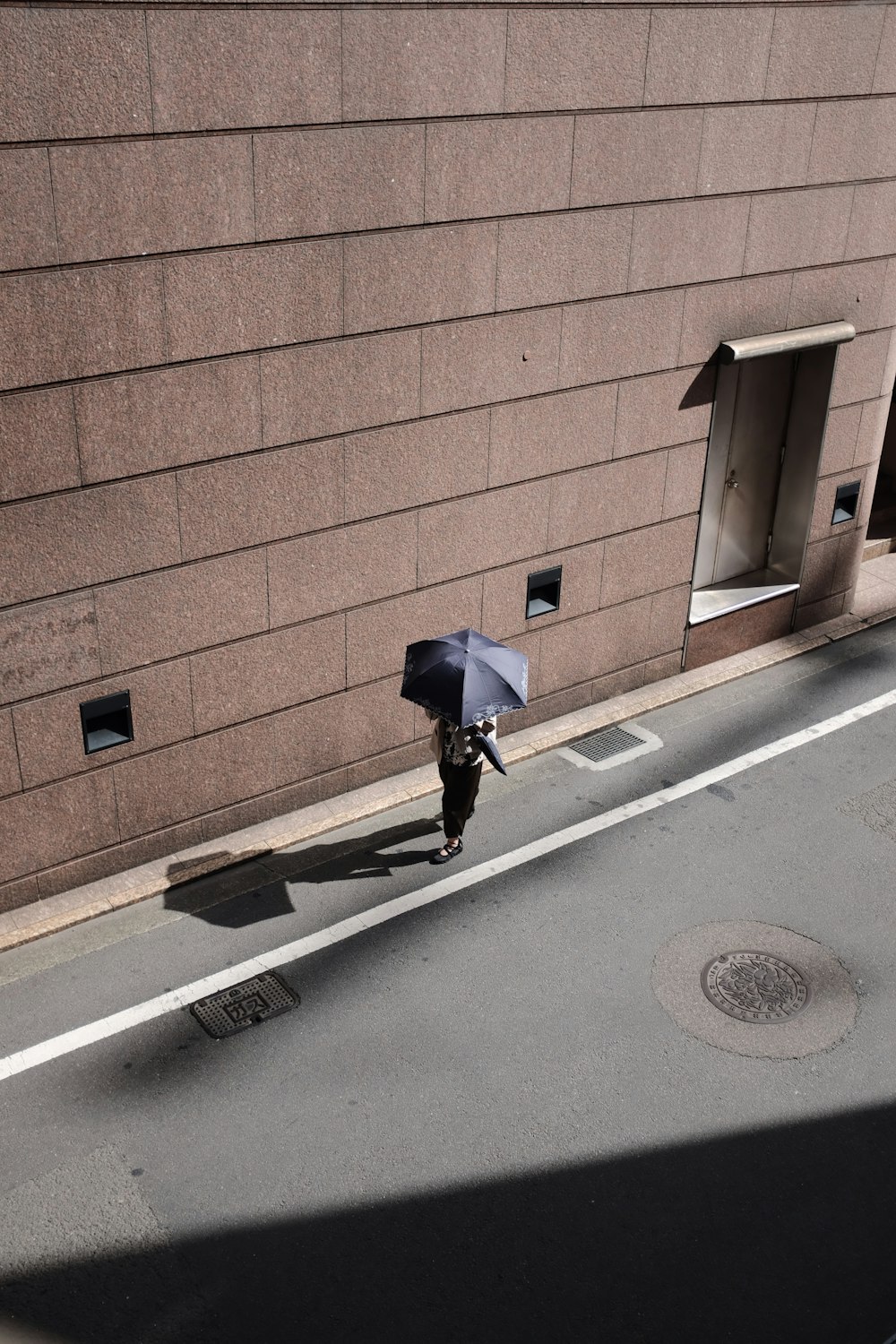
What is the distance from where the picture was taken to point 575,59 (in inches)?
342

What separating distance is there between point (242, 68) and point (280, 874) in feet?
16.7

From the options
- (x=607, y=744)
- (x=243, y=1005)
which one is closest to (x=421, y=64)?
(x=607, y=744)

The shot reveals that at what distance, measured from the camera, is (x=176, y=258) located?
294 inches

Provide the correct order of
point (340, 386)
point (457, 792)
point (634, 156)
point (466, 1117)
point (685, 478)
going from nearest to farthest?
point (466, 1117) → point (340, 386) → point (457, 792) → point (634, 156) → point (685, 478)

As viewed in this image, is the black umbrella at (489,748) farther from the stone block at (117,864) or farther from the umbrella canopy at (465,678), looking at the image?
the stone block at (117,864)

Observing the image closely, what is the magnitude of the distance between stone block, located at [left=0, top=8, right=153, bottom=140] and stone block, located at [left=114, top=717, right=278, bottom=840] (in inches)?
152

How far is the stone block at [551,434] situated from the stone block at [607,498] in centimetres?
16

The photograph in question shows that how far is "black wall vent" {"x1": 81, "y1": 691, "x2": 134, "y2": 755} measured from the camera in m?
8.17

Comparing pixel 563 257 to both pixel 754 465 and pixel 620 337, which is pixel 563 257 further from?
pixel 754 465

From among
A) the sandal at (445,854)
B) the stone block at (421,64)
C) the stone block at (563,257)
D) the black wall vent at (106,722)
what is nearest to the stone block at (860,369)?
the stone block at (563,257)

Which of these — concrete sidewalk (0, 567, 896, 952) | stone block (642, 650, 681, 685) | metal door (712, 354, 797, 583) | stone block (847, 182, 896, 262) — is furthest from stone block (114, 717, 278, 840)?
stone block (847, 182, 896, 262)

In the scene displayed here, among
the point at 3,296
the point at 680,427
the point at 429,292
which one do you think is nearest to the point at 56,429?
the point at 3,296

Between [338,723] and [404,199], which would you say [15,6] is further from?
[338,723]

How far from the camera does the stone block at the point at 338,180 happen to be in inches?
301
